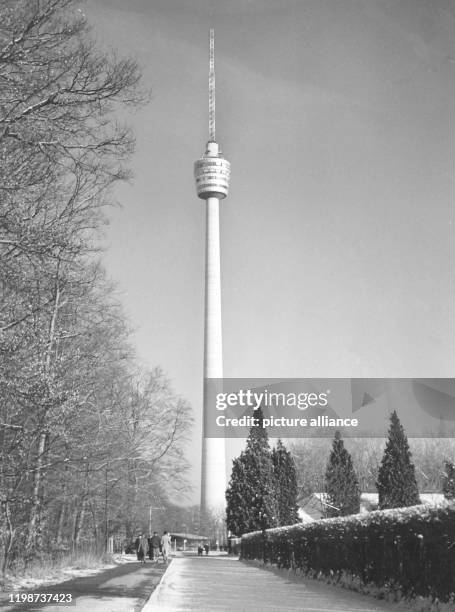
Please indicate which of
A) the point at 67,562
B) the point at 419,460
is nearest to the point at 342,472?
the point at 419,460

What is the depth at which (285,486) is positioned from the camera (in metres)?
50.2

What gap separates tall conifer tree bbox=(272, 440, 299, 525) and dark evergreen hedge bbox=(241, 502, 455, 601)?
108 ft

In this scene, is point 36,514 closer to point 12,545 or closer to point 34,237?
point 12,545

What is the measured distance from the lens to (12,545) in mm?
14008

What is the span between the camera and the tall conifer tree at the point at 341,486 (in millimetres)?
51247

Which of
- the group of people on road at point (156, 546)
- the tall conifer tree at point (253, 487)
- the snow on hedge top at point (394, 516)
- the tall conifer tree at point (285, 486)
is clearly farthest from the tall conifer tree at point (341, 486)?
the snow on hedge top at point (394, 516)

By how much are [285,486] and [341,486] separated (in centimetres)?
430

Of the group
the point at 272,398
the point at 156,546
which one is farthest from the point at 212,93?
the point at 156,546

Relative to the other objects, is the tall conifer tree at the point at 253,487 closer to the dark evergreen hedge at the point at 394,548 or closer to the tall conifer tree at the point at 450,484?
the tall conifer tree at the point at 450,484

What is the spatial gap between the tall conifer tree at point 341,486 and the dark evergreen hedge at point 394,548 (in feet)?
118

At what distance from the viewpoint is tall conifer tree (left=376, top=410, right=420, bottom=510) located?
45.4 metres

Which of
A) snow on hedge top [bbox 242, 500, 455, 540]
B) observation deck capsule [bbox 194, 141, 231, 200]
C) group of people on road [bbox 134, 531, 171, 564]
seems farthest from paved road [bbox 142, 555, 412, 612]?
observation deck capsule [bbox 194, 141, 231, 200]

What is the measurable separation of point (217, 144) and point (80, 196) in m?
102

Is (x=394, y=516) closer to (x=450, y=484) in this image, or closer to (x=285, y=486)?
(x=450, y=484)
